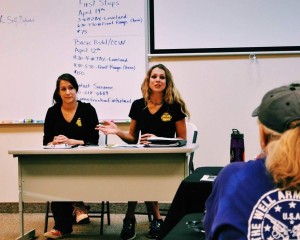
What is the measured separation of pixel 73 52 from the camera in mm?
4035

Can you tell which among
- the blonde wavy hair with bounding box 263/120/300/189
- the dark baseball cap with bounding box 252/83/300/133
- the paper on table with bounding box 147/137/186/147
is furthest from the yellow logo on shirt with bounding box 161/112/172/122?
the blonde wavy hair with bounding box 263/120/300/189

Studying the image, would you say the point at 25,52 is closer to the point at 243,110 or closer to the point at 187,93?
the point at 187,93

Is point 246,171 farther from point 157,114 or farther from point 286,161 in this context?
point 157,114

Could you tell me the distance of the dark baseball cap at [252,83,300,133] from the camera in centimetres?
104

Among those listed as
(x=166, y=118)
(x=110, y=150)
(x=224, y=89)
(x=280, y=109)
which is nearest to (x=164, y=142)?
(x=110, y=150)

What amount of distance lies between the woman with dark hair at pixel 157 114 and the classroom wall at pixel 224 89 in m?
0.61

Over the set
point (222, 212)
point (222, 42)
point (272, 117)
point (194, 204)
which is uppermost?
point (222, 42)

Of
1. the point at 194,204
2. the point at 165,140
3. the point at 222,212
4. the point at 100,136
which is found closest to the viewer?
the point at 222,212

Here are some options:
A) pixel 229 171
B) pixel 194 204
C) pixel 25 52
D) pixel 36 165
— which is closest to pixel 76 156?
pixel 36 165

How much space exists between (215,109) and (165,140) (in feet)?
4.16

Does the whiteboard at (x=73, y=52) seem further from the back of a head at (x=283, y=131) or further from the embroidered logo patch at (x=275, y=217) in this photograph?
the embroidered logo patch at (x=275, y=217)

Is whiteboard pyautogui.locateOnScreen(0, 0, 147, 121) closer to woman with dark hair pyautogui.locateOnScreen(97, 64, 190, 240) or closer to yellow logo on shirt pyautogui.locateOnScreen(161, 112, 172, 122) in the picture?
woman with dark hair pyautogui.locateOnScreen(97, 64, 190, 240)

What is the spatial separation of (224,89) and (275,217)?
120 inches

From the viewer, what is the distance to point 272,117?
1.06 metres
